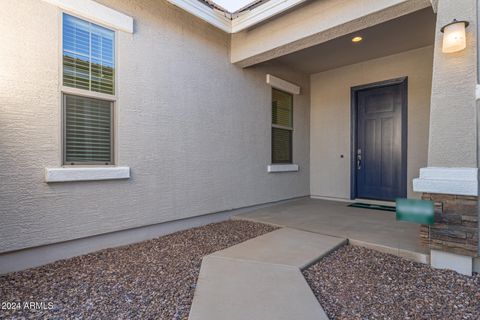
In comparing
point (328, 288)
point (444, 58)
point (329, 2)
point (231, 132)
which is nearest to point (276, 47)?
point (329, 2)

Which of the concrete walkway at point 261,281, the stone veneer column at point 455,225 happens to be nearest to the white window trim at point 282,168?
the concrete walkway at point 261,281

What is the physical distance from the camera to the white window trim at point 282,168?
5.23m

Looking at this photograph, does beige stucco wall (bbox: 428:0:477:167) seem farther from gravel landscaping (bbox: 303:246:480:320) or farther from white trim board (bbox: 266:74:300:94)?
white trim board (bbox: 266:74:300:94)

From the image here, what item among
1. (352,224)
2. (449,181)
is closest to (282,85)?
(352,224)

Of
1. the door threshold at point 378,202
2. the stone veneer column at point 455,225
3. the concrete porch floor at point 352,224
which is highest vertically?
the stone veneer column at point 455,225

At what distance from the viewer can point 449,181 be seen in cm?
235

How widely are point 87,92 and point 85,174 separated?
92 cm

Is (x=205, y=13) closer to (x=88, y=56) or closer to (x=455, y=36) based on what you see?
(x=88, y=56)

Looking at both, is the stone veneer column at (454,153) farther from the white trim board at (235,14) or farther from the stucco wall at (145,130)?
the stucco wall at (145,130)

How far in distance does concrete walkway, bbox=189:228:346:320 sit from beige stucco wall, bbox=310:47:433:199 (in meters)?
3.00

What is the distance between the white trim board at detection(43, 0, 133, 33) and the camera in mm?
2701

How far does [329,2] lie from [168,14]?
7.04 feet

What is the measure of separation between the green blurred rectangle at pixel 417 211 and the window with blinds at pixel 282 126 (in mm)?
3041

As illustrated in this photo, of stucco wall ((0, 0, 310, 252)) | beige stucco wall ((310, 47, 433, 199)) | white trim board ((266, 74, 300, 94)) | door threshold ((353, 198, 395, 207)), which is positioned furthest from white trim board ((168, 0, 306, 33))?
door threshold ((353, 198, 395, 207))
